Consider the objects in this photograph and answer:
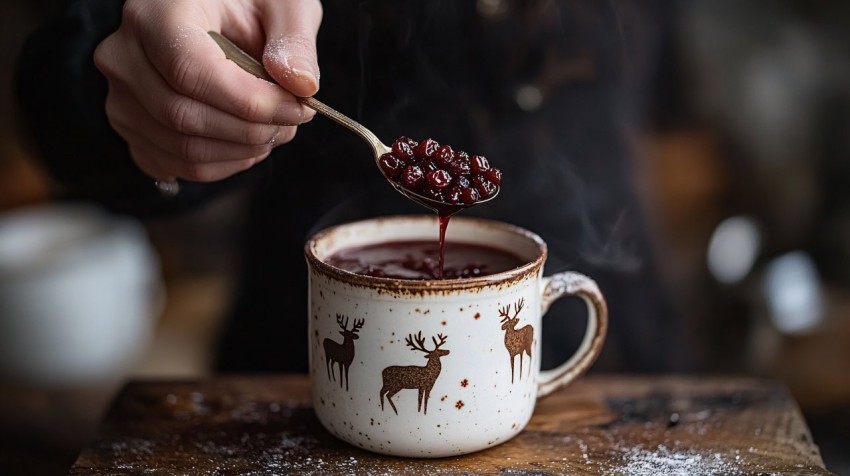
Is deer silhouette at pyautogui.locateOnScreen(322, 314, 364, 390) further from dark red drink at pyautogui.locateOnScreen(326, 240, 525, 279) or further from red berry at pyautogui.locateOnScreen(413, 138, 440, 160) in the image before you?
red berry at pyautogui.locateOnScreen(413, 138, 440, 160)

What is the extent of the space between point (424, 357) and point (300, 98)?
40cm

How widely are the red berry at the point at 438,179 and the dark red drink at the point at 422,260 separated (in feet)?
0.44

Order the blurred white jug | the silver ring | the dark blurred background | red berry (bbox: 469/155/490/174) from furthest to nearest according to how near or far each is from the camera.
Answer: the dark blurred background, the blurred white jug, the silver ring, red berry (bbox: 469/155/490/174)

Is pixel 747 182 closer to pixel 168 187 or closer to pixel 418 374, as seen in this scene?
pixel 168 187

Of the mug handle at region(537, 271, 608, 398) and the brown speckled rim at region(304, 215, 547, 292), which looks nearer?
the brown speckled rim at region(304, 215, 547, 292)

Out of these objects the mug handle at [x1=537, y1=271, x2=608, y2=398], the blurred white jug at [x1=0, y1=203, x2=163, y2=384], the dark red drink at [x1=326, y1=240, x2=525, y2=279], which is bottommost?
the blurred white jug at [x1=0, y1=203, x2=163, y2=384]

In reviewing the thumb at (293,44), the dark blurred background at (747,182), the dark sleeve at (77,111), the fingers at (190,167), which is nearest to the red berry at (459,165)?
the thumb at (293,44)

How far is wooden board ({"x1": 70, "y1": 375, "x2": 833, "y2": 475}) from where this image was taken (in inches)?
46.4

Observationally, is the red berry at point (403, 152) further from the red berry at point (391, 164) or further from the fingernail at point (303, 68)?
the fingernail at point (303, 68)

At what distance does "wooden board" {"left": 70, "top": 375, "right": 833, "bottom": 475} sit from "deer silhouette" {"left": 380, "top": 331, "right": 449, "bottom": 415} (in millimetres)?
116

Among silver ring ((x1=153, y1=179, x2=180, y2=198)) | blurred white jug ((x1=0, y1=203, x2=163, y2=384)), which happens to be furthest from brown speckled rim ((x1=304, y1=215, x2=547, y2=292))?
blurred white jug ((x1=0, y1=203, x2=163, y2=384))

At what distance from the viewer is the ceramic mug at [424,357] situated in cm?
110

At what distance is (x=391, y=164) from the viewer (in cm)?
121

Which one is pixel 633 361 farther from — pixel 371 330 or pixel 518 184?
pixel 371 330
